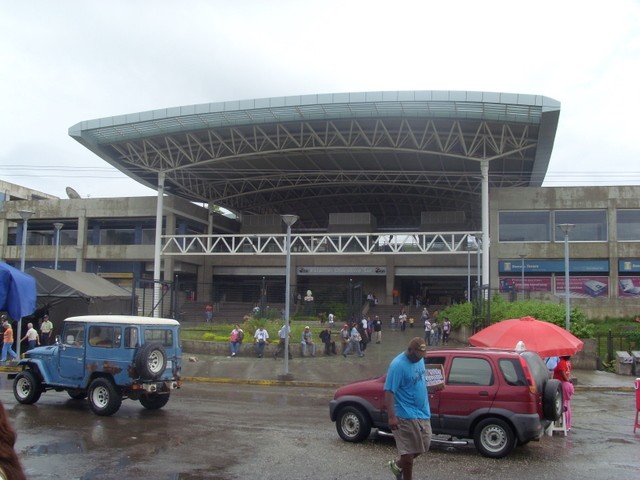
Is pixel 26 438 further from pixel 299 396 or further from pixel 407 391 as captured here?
pixel 299 396

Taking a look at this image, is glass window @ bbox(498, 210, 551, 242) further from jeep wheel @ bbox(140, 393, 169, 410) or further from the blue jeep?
jeep wheel @ bbox(140, 393, 169, 410)

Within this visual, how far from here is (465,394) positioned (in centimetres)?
959

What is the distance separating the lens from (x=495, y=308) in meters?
26.6

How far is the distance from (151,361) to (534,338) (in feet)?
25.0

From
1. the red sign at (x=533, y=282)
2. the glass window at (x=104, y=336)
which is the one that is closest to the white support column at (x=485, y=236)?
the red sign at (x=533, y=282)

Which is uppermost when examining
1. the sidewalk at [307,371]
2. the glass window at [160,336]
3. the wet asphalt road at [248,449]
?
the glass window at [160,336]

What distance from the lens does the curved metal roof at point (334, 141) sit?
110 feet

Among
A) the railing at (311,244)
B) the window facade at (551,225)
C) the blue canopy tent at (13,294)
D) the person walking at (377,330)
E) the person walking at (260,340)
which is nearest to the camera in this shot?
the blue canopy tent at (13,294)

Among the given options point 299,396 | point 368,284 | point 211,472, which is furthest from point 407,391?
point 368,284

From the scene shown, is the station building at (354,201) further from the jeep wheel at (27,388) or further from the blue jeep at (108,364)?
the jeep wheel at (27,388)

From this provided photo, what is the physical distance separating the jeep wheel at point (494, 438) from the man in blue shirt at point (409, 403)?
2.78m

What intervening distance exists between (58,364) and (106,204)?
39054 mm

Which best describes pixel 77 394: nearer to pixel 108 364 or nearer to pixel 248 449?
pixel 108 364

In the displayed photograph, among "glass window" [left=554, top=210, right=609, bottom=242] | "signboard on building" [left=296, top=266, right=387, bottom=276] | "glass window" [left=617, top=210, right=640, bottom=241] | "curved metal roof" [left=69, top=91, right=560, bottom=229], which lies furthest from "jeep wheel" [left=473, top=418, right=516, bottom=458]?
"signboard on building" [left=296, top=266, right=387, bottom=276]
